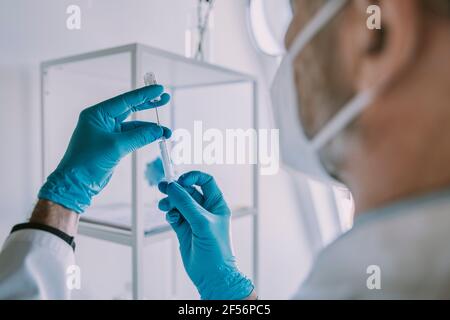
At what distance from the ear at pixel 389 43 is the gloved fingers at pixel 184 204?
1.35 feet

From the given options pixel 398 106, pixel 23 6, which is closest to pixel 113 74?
pixel 23 6

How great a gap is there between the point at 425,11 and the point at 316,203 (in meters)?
1.80

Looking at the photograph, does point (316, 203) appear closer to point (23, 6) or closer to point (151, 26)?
point (151, 26)

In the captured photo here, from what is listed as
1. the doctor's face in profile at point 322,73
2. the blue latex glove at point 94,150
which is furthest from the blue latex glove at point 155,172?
Result: the doctor's face in profile at point 322,73

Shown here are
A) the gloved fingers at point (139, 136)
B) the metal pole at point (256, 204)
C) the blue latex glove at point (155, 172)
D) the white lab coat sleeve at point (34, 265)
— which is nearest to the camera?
the white lab coat sleeve at point (34, 265)

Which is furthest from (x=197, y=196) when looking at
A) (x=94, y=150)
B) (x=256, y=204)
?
(x=256, y=204)

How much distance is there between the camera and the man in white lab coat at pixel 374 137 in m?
0.36

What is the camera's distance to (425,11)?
0.35 meters

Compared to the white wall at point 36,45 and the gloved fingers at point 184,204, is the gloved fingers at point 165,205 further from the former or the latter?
the white wall at point 36,45

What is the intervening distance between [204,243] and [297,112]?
356 millimetres

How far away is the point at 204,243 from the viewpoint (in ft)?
2.31

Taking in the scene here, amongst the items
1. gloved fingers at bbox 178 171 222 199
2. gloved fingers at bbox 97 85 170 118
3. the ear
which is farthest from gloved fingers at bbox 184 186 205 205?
the ear

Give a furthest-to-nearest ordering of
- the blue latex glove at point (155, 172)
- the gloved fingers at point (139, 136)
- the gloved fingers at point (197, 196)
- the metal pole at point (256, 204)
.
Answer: the metal pole at point (256, 204)
the blue latex glove at point (155, 172)
the gloved fingers at point (197, 196)
the gloved fingers at point (139, 136)

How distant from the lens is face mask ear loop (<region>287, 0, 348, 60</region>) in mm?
420
